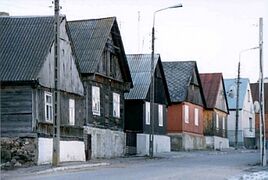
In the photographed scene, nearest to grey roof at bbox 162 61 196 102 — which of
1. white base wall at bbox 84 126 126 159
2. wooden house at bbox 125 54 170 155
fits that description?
wooden house at bbox 125 54 170 155

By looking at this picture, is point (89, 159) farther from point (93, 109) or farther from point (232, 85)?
point (232, 85)

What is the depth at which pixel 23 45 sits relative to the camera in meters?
34.2

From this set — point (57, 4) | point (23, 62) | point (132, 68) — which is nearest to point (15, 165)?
point (23, 62)

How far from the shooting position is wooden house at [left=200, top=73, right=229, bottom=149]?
70938 millimetres

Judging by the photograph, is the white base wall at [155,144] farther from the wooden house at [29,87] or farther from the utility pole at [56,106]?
the utility pole at [56,106]

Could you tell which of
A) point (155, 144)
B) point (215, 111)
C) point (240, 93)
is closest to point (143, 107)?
point (155, 144)

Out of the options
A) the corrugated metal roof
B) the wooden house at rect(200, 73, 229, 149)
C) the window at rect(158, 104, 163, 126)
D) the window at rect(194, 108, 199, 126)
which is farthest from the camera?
the wooden house at rect(200, 73, 229, 149)

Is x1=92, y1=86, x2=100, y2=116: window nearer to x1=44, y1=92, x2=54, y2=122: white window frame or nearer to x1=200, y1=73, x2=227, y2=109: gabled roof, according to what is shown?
x1=44, y1=92, x2=54, y2=122: white window frame

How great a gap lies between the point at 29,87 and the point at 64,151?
4.80 metres

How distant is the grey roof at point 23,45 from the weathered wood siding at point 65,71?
0.52 m

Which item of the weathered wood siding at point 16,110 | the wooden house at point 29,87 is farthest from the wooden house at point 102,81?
the weathered wood siding at point 16,110

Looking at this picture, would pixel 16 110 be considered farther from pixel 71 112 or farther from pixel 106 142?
pixel 106 142

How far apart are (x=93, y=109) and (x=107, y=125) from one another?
103 inches

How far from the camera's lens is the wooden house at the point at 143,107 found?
50.3 metres
